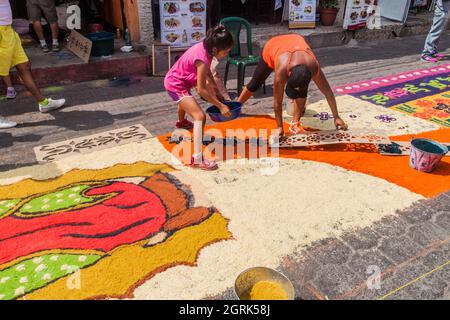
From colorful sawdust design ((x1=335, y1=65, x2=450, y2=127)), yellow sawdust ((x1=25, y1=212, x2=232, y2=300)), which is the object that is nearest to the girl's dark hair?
yellow sawdust ((x1=25, y1=212, x2=232, y2=300))

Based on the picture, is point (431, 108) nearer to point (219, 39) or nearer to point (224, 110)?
point (224, 110)

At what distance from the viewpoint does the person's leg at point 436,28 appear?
7.58 metres

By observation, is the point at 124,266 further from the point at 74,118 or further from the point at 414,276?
the point at 74,118

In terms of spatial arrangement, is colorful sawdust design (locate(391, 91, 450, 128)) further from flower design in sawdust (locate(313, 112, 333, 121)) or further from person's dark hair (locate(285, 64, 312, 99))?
person's dark hair (locate(285, 64, 312, 99))

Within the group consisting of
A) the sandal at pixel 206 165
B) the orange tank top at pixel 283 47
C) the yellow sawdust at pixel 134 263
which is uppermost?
the orange tank top at pixel 283 47

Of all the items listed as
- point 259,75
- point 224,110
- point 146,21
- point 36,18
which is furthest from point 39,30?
point 224,110

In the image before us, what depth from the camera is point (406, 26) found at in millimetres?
10633

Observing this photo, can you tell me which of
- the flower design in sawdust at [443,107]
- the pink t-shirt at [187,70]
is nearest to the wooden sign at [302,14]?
the flower design in sawdust at [443,107]

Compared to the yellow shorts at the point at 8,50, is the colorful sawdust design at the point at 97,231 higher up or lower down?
lower down

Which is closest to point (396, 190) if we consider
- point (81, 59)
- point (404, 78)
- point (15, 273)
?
point (15, 273)

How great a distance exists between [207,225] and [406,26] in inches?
402

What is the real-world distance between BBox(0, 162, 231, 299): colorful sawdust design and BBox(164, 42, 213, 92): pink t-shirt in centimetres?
96

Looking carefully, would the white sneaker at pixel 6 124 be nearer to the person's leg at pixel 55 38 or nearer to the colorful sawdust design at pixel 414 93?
the person's leg at pixel 55 38

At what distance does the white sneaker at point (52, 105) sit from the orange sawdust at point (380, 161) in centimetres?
186
